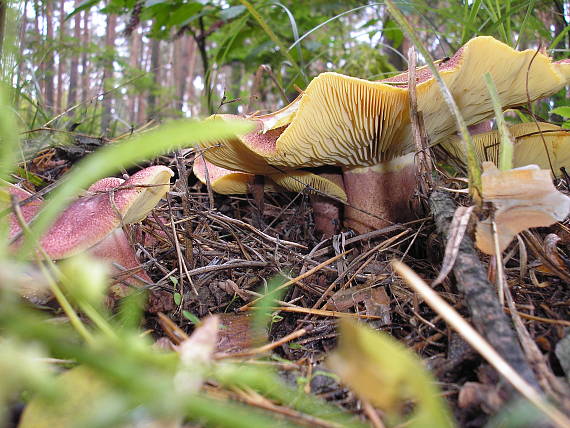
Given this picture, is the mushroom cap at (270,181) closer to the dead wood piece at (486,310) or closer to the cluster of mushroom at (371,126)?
the cluster of mushroom at (371,126)

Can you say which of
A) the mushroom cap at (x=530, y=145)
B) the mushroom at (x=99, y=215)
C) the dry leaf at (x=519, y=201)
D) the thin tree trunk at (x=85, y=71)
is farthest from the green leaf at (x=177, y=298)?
the thin tree trunk at (x=85, y=71)


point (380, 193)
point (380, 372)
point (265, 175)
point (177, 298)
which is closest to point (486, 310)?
point (380, 372)

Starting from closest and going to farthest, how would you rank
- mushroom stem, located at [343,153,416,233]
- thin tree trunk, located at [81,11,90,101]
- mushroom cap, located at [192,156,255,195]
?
mushroom stem, located at [343,153,416,233]
mushroom cap, located at [192,156,255,195]
thin tree trunk, located at [81,11,90,101]

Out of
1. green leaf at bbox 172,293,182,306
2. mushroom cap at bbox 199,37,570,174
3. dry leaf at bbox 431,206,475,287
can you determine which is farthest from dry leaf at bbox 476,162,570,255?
green leaf at bbox 172,293,182,306

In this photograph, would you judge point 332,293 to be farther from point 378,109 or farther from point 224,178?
point 224,178

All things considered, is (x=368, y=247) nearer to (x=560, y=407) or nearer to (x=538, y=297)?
(x=538, y=297)

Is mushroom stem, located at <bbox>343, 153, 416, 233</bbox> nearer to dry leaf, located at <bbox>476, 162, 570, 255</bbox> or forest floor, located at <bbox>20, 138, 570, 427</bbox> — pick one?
forest floor, located at <bbox>20, 138, 570, 427</bbox>

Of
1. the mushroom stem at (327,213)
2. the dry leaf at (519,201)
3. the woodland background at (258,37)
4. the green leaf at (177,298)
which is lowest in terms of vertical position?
the green leaf at (177,298)

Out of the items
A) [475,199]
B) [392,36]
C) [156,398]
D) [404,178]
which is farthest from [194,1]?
[156,398]
